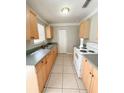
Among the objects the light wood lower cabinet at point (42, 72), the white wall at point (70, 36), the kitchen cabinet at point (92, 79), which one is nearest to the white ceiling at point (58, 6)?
the light wood lower cabinet at point (42, 72)

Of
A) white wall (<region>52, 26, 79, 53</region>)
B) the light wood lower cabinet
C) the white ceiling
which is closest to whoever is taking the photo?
the light wood lower cabinet

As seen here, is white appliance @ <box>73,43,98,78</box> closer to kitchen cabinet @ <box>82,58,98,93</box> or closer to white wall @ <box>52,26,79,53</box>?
kitchen cabinet @ <box>82,58,98,93</box>


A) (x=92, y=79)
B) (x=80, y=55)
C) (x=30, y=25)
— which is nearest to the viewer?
(x=92, y=79)

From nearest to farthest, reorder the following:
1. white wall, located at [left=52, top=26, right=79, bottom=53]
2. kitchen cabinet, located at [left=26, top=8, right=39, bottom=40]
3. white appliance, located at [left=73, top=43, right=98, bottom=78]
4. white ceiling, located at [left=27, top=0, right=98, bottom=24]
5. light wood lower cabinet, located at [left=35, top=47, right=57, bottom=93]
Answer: light wood lower cabinet, located at [left=35, top=47, right=57, bottom=93], kitchen cabinet, located at [left=26, top=8, right=39, bottom=40], white ceiling, located at [left=27, top=0, right=98, bottom=24], white appliance, located at [left=73, top=43, right=98, bottom=78], white wall, located at [left=52, top=26, right=79, bottom=53]

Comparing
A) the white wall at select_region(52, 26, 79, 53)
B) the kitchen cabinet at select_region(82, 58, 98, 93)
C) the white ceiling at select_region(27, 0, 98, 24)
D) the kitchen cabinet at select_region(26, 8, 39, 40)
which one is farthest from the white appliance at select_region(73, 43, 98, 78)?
the white wall at select_region(52, 26, 79, 53)

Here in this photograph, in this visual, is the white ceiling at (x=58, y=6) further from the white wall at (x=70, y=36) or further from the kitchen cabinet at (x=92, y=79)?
the white wall at (x=70, y=36)

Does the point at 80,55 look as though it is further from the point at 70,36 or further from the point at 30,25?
the point at 70,36

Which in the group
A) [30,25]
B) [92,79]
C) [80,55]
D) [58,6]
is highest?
[58,6]

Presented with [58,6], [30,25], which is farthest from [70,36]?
[30,25]

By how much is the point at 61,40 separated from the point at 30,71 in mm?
6262
